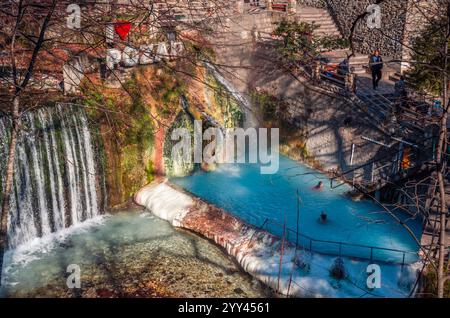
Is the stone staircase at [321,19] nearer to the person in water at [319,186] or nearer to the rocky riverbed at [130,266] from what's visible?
the person in water at [319,186]

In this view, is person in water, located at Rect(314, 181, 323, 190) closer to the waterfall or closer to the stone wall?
the stone wall

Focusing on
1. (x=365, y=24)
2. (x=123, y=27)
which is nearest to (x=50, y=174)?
(x=123, y=27)

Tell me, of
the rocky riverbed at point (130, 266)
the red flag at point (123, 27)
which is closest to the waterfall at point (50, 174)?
the rocky riverbed at point (130, 266)

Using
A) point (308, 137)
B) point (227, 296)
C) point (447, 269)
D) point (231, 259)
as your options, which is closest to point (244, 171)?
point (308, 137)

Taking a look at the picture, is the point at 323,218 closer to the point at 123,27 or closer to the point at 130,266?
the point at 130,266

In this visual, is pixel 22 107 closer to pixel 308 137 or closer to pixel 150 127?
pixel 150 127

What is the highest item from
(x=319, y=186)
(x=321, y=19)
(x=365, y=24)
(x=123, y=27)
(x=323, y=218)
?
(x=321, y=19)
